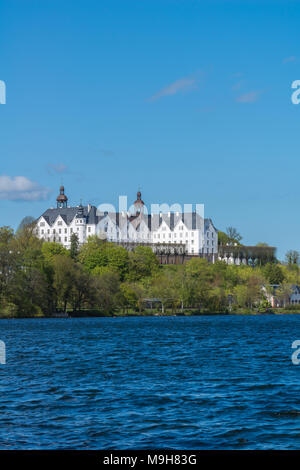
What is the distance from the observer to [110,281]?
398 feet

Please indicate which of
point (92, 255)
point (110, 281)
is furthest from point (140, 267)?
point (110, 281)

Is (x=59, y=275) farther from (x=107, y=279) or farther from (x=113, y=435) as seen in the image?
(x=113, y=435)

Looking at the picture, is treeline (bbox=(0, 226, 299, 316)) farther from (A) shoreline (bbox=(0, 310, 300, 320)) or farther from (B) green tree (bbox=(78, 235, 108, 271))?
(A) shoreline (bbox=(0, 310, 300, 320))

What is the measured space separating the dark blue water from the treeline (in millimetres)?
53903

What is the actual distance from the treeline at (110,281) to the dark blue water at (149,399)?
5390 centimetres

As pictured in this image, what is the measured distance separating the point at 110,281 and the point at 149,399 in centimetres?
9496

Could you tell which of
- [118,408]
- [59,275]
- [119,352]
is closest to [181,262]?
[59,275]

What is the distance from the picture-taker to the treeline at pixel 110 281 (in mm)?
102625

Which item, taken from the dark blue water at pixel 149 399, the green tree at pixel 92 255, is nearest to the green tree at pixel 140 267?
the green tree at pixel 92 255

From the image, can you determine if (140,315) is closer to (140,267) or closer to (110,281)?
(110,281)

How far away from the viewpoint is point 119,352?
161 feet

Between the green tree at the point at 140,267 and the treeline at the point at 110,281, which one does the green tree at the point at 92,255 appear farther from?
the green tree at the point at 140,267

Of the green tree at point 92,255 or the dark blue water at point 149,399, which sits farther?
the green tree at point 92,255
